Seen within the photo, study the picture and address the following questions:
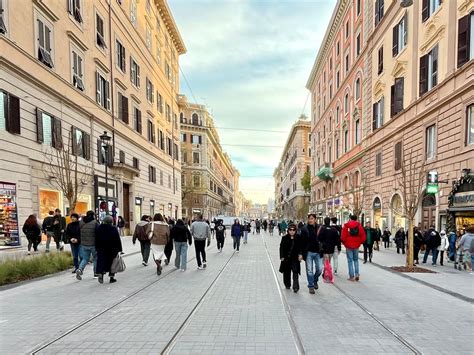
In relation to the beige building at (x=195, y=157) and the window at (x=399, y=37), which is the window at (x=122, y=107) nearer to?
the window at (x=399, y=37)

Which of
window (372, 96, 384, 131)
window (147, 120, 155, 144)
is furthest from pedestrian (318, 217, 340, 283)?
window (147, 120, 155, 144)

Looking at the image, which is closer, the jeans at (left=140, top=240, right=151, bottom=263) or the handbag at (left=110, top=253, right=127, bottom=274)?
the handbag at (left=110, top=253, right=127, bottom=274)

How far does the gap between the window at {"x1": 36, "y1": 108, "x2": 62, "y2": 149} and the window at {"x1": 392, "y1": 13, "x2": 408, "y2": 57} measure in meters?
22.0

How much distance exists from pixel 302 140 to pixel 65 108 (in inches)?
2386

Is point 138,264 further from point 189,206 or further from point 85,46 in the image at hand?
point 189,206

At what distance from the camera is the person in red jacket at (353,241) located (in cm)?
877

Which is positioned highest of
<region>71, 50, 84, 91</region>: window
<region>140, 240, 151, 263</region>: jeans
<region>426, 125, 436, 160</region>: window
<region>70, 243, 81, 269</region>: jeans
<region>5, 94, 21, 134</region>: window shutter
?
<region>71, 50, 84, 91</region>: window

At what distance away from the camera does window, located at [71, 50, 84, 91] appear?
1959cm

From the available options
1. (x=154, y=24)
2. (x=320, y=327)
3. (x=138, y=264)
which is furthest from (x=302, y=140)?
(x=320, y=327)

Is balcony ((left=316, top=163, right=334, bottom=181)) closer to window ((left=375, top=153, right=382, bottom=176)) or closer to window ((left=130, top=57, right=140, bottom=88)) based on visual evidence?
window ((left=375, top=153, right=382, bottom=176))

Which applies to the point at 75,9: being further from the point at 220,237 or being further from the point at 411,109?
the point at 411,109

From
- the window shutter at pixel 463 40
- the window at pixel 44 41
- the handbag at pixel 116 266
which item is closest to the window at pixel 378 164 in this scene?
the window shutter at pixel 463 40

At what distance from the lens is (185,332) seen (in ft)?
15.5

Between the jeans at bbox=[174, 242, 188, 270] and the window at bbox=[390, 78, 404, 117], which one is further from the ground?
the window at bbox=[390, 78, 404, 117]
